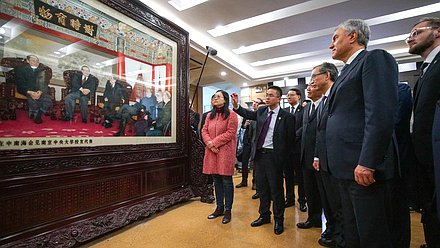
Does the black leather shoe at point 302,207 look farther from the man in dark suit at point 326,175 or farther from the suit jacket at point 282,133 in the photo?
the suit jacket at point 282,133

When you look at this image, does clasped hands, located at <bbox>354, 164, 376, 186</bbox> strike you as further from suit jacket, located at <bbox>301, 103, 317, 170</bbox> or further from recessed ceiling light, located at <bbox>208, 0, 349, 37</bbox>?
recessed ceiling light, located at <bbox>208, 0, 349, 37</bbox>

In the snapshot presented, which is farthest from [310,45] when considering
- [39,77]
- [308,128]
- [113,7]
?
[39,77]

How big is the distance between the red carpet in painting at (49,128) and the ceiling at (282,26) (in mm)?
2239

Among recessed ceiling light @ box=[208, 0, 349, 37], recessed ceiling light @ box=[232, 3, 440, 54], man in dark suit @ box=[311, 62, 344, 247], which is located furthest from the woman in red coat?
recessed ceiling light @ box=[232, 3, 440, 54]

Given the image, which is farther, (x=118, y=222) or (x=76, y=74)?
(x=118, y=222)

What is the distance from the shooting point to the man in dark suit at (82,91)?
1.78 metres

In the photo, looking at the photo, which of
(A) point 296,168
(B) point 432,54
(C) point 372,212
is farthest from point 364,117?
(A) point 296,168

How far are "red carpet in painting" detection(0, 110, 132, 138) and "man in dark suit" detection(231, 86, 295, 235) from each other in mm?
1291

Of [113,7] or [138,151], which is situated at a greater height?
[113,7]

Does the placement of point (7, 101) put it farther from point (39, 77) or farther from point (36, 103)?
point (39, 77)

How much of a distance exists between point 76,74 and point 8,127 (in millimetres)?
623

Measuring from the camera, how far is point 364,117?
40.5 inches

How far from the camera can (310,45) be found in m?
4.97

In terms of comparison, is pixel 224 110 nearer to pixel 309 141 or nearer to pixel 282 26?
pixel 309 141
